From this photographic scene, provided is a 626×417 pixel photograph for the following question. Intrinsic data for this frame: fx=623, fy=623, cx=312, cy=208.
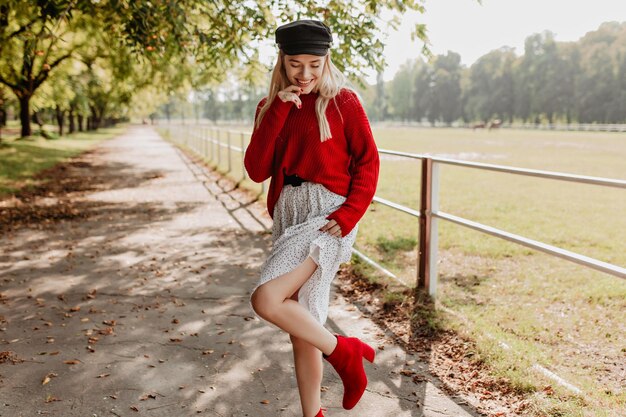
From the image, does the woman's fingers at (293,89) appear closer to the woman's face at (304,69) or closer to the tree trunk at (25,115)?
the woman's face at (304,69)

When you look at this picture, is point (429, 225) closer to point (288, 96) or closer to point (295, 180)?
point (295, 180)

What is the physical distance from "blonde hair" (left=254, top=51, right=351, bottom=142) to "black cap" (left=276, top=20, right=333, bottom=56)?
8 centimetres

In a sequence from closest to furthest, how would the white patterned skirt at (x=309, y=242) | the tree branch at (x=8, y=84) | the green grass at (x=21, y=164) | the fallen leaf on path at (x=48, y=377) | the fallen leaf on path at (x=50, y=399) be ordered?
the white patterned skirt at (x=309, y=242) < the fallen leaf on path at (x=50, y=399) < the fallen leaf on path at (x=48, y=377) < the green grass at (x=21, y=164) < the tree branch at (x=8, y=84)

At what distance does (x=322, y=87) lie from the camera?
8.65 feet

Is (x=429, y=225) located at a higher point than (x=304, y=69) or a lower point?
lower

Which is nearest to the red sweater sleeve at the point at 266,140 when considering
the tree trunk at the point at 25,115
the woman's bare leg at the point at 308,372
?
the woman's bare leg at the point at 308,372

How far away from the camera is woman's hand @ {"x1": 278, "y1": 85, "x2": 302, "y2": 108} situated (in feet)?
8.39

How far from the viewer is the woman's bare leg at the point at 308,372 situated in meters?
2.87

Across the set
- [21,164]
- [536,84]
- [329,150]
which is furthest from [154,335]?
[536,84]

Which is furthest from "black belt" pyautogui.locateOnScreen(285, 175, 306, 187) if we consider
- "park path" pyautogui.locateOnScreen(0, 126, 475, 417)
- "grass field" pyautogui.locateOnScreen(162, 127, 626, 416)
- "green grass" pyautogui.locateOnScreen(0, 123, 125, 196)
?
"green grass" pyautogui.locateOnScreen(0, 123, 125, 196)

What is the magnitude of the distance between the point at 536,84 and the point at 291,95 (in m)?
96.2

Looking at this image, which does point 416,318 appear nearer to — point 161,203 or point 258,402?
point 258,402

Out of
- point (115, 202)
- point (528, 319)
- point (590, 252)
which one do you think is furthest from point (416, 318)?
point (115, 202)

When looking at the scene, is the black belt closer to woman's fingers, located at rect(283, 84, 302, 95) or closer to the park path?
woman's fingers, located at rect(283, 84, 302, 95)
